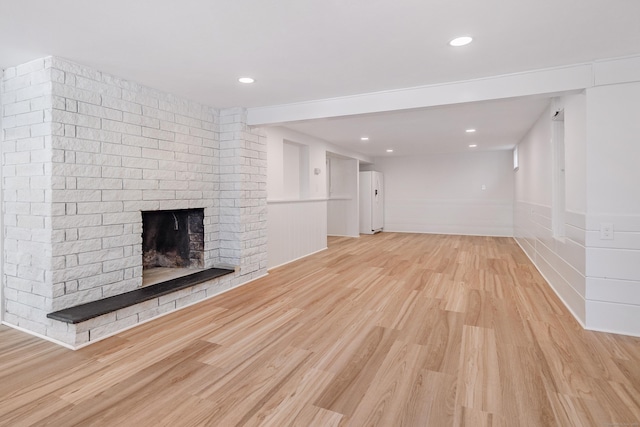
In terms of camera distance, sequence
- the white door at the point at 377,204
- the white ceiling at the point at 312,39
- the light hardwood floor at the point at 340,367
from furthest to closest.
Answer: the white door at the point at 377,204 → the white ceiling at the point at 312,39 → the light hardwood floor at the point at 340,367

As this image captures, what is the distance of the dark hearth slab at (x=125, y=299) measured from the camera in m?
2.47

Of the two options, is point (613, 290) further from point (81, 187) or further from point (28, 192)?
point (28, 192)

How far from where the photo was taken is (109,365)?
7.17ft

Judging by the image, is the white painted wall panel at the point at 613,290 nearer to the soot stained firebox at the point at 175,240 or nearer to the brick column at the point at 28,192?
the soot stained firebox at the point at 175,240

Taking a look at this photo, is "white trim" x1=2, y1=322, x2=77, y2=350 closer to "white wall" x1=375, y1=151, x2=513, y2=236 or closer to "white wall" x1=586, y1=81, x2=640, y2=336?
"white wall" x1=586, y1=81, x2=640, y2=336

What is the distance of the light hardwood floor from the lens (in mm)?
1695

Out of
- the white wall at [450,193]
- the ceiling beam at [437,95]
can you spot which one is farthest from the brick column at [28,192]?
the white wall at [450,193]

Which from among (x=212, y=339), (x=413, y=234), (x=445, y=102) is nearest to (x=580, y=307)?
(x=445, y=102)

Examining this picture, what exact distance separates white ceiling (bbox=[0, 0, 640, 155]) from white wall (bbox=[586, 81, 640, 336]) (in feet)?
1.33

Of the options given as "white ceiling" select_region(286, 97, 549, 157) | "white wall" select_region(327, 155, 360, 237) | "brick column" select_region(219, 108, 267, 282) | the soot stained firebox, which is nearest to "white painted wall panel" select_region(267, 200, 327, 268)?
"brick column" select_region(219, 108, 267, 282)

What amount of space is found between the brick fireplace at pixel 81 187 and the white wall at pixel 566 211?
3.61 m

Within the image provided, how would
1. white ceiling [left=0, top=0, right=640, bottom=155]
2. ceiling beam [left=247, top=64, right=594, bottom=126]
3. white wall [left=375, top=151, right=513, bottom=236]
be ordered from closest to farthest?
white ceiling [left=0, top=0, right=640, bottom=155] < ceiling beam [left=247, top=64, right=594, bottom=126] < white wall [left=375, top=151, right=513, bottom=236]

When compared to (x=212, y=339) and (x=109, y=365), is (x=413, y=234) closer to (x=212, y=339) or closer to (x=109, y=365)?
(x=212, y=339)

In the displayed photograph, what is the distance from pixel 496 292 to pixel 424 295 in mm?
848
